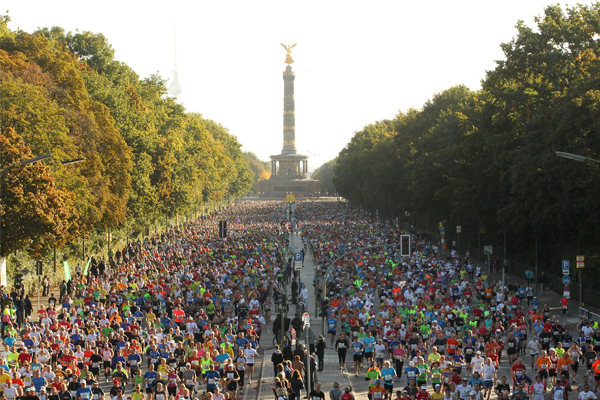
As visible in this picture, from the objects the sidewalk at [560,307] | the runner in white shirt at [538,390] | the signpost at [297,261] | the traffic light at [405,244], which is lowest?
the sidewalk at [560,307]

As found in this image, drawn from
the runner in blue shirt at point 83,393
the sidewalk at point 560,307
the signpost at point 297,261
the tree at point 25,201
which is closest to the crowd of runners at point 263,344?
the runner in blue shirt at point 83,393

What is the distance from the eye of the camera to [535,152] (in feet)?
122

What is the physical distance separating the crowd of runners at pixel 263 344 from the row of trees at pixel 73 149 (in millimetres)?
3259

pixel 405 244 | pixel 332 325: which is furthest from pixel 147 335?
pixel 405 244

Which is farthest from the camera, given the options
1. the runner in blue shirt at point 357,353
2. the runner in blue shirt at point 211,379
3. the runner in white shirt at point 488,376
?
the runner in blue shirt at point 357,353

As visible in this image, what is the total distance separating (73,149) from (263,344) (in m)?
16.2

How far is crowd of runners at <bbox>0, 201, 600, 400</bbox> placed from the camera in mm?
17844

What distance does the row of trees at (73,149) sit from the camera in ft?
101

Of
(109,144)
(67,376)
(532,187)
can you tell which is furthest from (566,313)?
(109,144)

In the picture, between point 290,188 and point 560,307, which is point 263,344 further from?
point 290,188

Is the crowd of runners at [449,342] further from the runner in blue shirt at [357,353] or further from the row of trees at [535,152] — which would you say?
the row of trees at [535,152]

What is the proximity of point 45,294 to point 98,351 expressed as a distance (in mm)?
18588

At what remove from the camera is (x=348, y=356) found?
26.1 metres

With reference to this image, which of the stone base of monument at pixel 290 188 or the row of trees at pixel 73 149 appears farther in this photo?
the stone base of monument at pixel 290 188
